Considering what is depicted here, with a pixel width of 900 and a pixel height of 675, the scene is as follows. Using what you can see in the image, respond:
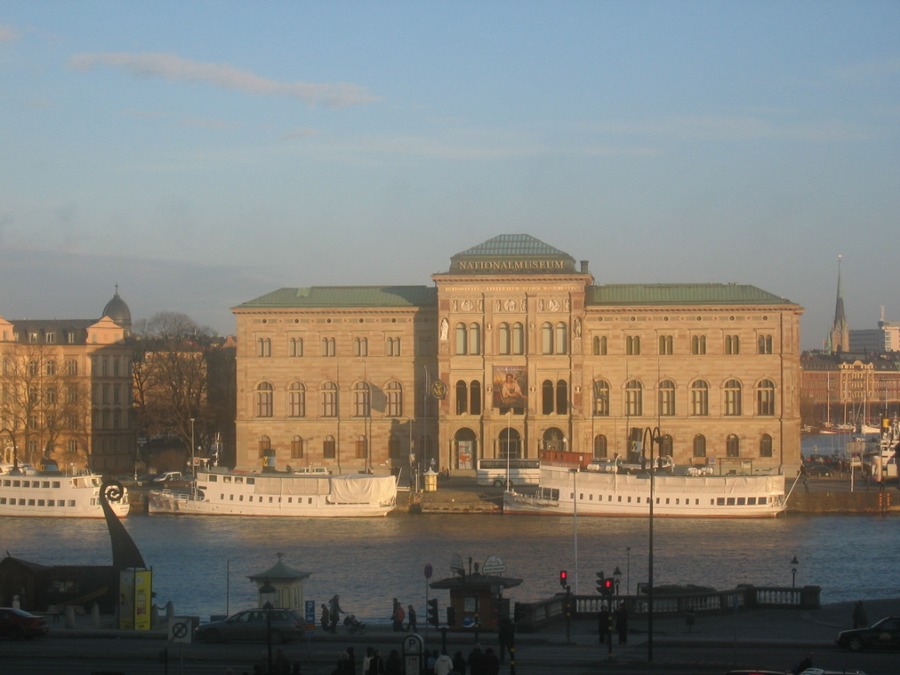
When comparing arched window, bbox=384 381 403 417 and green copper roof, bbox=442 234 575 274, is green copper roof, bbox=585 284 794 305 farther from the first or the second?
arched window, bbox=384 381 403 417

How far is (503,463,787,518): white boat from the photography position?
89.9 meters

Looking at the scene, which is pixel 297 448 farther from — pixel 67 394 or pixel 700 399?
pixel 700 399

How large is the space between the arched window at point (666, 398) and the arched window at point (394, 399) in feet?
54.6

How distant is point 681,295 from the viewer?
106 meters

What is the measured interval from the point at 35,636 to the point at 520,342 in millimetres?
62483

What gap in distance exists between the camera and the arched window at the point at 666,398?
105m

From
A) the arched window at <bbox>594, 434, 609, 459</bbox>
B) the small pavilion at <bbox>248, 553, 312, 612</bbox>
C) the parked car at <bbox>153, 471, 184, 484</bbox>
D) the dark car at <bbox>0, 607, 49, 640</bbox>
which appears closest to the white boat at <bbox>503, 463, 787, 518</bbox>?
the arched window at <bbox>594, 434, 609, 459</bbox>

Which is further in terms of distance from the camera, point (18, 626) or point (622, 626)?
point (18, 626)

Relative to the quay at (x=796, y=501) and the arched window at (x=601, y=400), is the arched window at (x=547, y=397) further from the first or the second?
the quay at (x=796, y=501)

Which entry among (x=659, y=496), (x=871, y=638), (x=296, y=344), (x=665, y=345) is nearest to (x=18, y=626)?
(x=871, y=638)

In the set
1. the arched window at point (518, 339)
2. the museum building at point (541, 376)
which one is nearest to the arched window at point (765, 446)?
the museum building at point (541, 376)

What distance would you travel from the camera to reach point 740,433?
4092 inches

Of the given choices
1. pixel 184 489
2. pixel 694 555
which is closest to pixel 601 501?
pixel 694 555

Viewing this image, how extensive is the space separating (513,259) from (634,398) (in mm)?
11612
